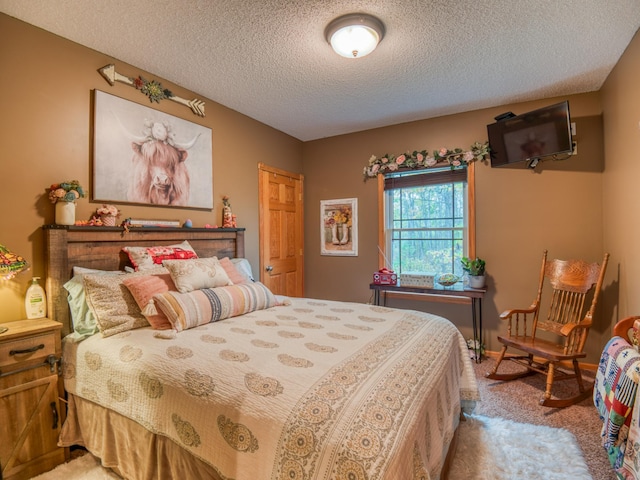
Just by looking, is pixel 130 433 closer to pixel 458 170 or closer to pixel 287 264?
pixel 287 264

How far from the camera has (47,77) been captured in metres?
2.14

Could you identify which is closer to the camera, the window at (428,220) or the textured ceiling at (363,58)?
the textured ceiling at (363,58)

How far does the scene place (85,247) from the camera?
222cm

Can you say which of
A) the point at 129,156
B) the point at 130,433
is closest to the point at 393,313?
the point at 130,433

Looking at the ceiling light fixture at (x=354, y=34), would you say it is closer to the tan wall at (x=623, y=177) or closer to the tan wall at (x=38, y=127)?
the tan wall at (x=38, y=127)

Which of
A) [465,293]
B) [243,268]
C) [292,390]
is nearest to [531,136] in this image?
[465,293]

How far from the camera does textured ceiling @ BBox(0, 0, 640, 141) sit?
1956mm

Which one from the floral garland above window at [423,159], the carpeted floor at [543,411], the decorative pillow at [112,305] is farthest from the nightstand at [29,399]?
the floral garland above window at [423,159]

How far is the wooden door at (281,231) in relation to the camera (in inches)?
154

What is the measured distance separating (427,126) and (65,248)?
12.1 feet

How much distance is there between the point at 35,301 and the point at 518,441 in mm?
3146

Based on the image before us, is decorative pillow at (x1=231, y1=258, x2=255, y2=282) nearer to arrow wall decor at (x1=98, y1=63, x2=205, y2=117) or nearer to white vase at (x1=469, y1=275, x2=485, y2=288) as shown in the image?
arrow wall decor at (x1=98, y1=63, x2=205, y2=117)

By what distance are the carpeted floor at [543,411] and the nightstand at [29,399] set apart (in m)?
2.79

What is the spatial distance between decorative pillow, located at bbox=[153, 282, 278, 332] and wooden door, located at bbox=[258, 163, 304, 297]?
4.66ft
